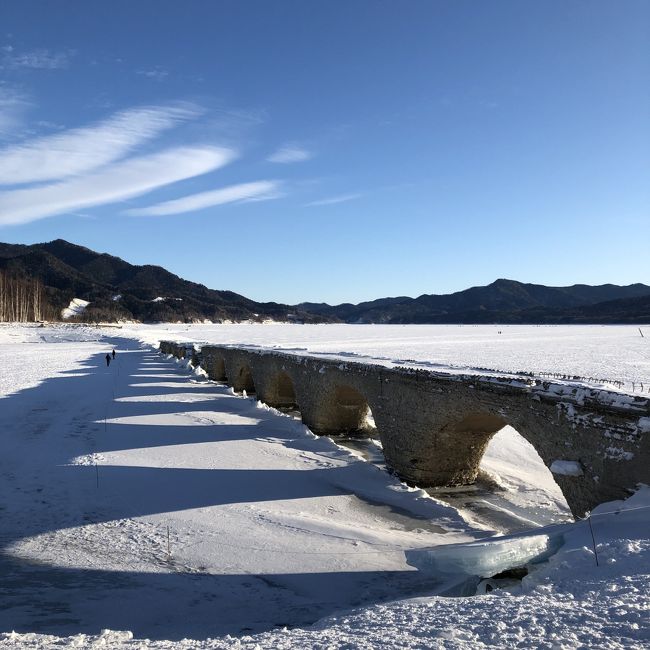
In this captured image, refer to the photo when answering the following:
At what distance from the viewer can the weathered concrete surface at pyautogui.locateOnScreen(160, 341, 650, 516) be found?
673 cm

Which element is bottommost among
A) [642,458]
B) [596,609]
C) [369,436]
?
[369,436]

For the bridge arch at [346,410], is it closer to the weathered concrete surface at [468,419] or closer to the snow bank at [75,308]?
the weathered concrete surface at [468,419]

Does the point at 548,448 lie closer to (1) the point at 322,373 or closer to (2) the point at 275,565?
(2) the point at 275,565

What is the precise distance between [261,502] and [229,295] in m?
176

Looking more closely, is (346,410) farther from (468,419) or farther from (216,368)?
(216,368)

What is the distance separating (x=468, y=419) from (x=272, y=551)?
4.86 m

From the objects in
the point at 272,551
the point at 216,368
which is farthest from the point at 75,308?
the point at 272,551

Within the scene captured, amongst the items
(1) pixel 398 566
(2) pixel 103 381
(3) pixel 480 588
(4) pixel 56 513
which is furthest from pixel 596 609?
(2) pixel 103 381

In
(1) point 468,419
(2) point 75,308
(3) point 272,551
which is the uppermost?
(2) point 75,308

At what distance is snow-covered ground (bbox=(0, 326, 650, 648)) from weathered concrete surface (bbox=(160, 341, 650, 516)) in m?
0.62

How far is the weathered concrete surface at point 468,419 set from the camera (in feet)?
22.1

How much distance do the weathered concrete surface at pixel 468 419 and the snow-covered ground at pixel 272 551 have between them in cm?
62

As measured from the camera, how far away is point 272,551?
7.74 metres

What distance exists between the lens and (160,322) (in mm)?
131125
